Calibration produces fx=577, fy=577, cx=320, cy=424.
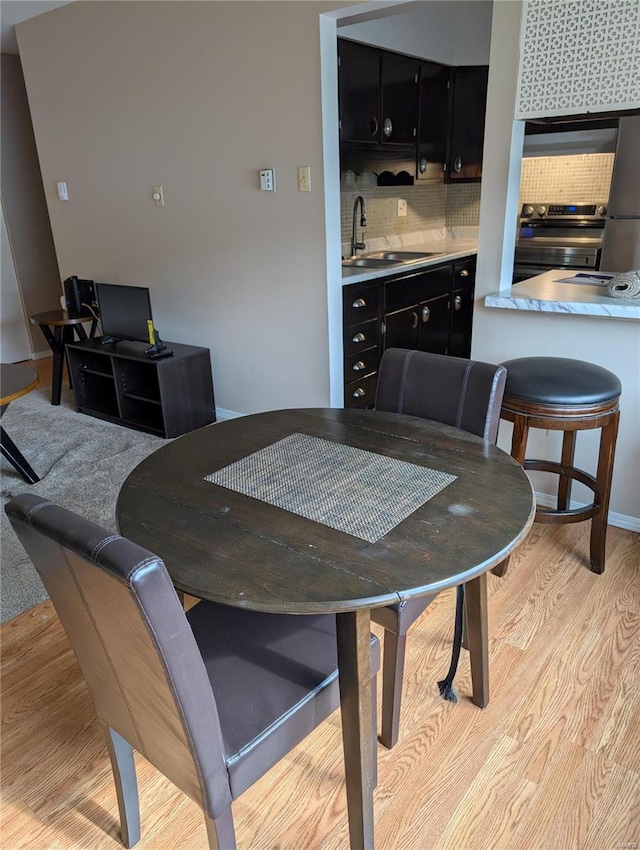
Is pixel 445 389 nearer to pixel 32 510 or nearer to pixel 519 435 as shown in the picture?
pixel 519 435

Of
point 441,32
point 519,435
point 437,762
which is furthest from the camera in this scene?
point 441,32

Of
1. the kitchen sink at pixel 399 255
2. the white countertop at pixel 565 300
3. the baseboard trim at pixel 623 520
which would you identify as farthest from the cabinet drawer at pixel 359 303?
the baseboard trim at pixel 623 520

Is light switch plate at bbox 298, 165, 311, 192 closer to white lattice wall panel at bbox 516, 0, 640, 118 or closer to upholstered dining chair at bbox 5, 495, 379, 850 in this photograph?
white lattice wall panel at bbox 516, 0, 640, 118

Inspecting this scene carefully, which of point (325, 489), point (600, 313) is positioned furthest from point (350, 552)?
point (600, 313)

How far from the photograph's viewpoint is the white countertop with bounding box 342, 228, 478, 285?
324 cm

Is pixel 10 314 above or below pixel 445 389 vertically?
below

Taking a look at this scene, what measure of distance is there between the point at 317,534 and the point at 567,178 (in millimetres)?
3656

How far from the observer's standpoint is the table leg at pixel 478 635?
1.49 metres

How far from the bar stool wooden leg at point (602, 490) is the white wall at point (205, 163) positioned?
4.91ft

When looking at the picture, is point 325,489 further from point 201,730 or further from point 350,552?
point 201,730

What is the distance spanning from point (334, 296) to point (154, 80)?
5.28 feet

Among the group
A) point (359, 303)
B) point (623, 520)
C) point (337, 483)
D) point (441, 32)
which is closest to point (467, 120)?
point (441, 32)

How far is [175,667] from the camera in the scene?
83 cm

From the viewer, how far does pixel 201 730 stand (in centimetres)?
89
